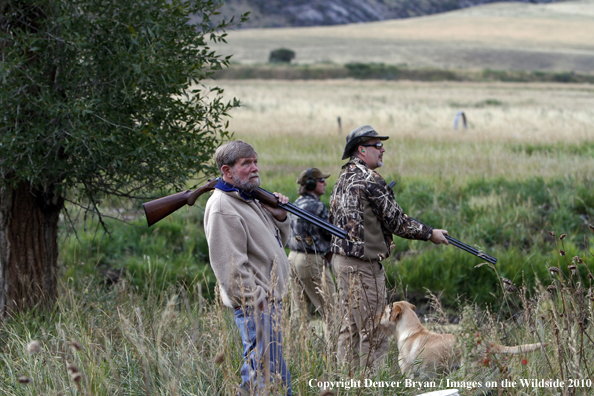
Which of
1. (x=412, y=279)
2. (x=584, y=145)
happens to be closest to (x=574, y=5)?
(x=584, y=145)

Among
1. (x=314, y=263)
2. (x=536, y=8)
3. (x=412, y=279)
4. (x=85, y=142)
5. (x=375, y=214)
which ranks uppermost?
(x=536, y=8)

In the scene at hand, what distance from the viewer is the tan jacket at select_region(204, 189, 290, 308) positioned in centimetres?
375

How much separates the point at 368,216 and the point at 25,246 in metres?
3.23

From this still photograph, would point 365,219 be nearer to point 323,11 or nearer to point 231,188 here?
point 231,188

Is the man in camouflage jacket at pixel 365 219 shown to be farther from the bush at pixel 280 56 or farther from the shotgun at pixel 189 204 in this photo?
the bush at pixel 280 56

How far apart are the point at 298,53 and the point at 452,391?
80.8 metres

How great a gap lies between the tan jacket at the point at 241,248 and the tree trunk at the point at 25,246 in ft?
8.64

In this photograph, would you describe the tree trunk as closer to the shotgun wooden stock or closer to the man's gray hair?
the shotgun wooden stock

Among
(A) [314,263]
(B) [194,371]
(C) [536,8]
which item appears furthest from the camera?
(C) [536,8]

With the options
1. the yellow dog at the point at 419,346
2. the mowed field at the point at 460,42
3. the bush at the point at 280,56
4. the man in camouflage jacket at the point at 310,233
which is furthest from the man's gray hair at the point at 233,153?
the bush at the point at 280,56

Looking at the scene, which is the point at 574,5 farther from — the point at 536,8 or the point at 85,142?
the point at 85,142

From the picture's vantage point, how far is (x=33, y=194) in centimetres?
547

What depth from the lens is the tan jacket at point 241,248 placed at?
375 cm

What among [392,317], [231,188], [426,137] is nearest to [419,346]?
[392,317]
